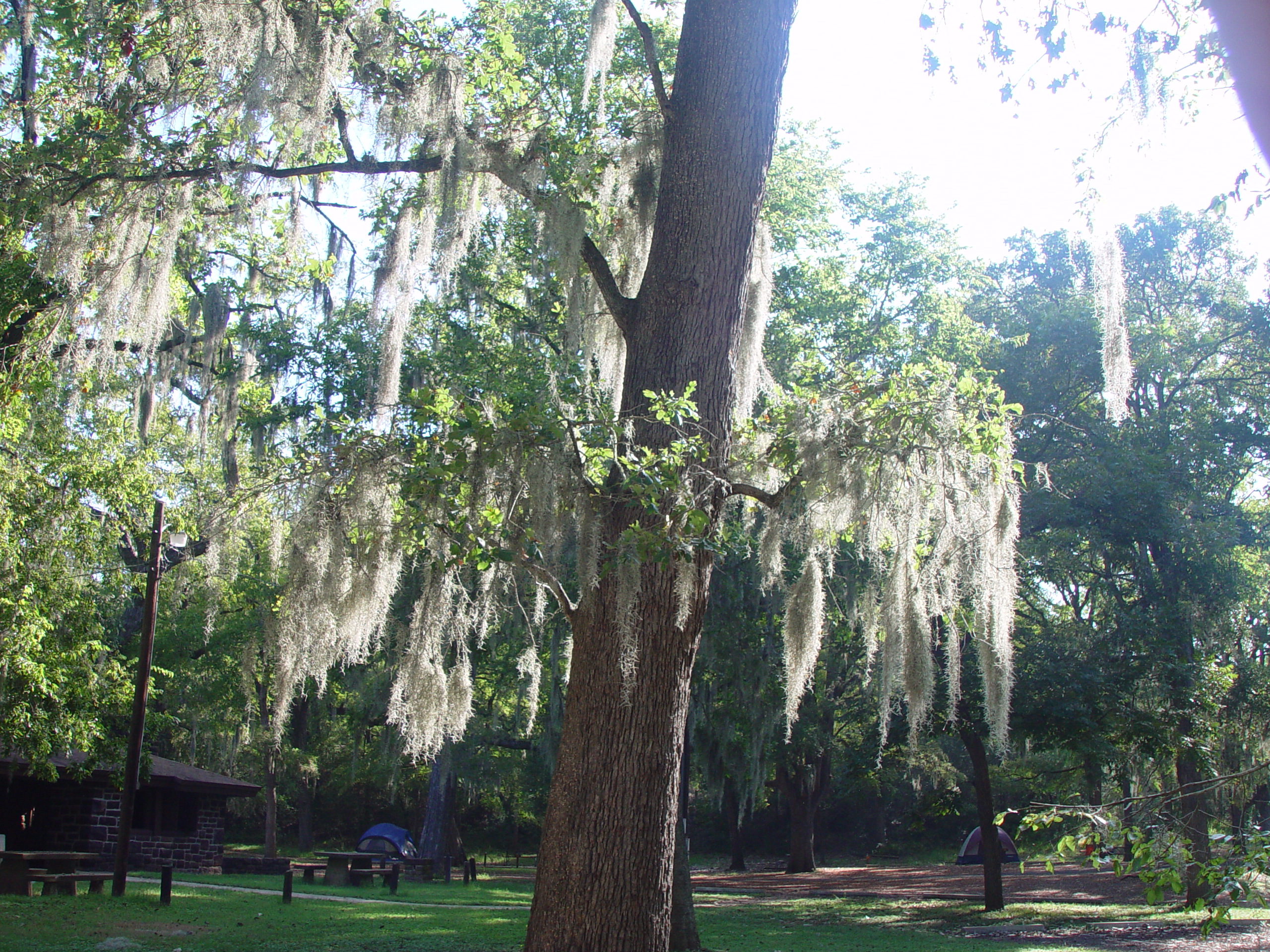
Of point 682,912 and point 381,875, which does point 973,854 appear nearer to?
point 381,875

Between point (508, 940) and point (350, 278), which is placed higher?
point (350, 278)

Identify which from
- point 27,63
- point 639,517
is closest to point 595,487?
point 639,517

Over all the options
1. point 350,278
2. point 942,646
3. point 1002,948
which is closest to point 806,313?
point 942,646

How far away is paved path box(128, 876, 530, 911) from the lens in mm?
12844

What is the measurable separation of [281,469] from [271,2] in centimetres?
299

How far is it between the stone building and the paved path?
568mm

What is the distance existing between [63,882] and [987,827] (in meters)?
12.0

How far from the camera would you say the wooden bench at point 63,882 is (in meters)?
11.0

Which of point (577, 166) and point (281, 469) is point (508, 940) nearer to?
point (281, 469)

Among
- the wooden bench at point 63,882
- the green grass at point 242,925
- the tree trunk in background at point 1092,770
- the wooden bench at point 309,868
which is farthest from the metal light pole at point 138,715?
the tree trunk in background at point 1092,770

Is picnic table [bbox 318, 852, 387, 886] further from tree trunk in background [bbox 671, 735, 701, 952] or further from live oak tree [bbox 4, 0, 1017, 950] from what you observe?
live oak tree [bbox 4, 0, 1017, 950]

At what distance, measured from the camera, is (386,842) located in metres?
21.6

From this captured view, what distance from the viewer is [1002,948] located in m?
9.86

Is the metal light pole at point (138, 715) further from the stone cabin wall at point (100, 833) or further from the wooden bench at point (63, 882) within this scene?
the stone cabin wall at point (100, 833)
